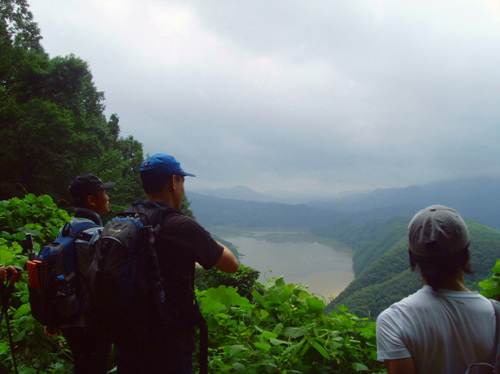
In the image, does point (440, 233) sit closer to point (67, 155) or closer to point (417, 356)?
point (417, 356)

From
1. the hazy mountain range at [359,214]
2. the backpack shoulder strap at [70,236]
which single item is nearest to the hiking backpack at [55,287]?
the backpack shoulder strap at [70,236]

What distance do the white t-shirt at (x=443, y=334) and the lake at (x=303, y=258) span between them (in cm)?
3843

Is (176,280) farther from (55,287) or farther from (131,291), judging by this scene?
(55,287)

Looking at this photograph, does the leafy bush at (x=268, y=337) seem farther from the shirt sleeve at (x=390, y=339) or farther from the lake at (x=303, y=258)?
the lake at (x=303, y=258)

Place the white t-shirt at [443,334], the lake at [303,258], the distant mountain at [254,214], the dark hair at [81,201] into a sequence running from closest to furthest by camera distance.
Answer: the white t-shirt at [443,334] < the dark hair at [81,201] < the lake at [303,258] < the distant mountain at [254,214]

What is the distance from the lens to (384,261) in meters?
30.2

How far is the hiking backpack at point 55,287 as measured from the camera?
91.8 inches

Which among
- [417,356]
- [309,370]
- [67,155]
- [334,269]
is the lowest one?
[334,269]

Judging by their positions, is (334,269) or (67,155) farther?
(334,269)

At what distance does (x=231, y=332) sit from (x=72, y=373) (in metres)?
1.33

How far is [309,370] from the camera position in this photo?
2109 mm

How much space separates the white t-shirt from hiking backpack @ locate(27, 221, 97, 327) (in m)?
2.04

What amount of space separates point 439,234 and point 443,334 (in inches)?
14.3

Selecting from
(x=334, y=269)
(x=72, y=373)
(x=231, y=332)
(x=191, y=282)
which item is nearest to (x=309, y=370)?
(x=231, y=332)
